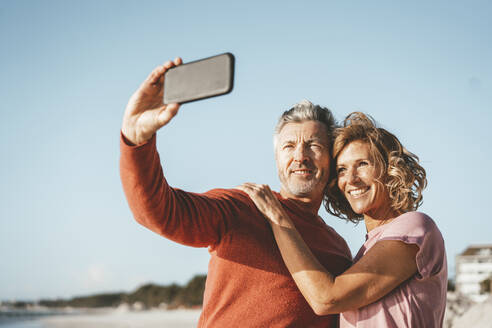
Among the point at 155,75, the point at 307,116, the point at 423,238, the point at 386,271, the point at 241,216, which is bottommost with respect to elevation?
the point at 386,271

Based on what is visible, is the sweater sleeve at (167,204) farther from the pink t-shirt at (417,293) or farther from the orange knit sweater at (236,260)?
the pink t-shirt at (417,293)

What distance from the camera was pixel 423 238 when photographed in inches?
107

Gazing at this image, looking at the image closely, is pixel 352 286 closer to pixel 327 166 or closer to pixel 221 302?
pixel 221 302

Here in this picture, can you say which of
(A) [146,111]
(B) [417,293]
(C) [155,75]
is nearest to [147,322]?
(B) [417,293]

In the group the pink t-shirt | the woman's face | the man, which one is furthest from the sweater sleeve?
the pink t-shirt

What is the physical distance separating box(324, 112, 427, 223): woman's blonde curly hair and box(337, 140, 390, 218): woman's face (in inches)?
1.7

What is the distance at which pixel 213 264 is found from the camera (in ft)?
10.1

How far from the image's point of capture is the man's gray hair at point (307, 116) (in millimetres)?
3744

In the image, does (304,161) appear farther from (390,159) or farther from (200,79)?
(200,79)

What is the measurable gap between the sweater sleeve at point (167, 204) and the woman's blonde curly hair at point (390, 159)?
1.07 meters

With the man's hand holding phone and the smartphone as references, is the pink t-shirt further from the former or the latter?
the smartphone

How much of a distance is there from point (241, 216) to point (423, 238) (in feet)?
3.87

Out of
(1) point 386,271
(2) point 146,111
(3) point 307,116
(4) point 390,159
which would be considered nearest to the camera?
(2) point 146,111

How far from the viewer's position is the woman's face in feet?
10.7
